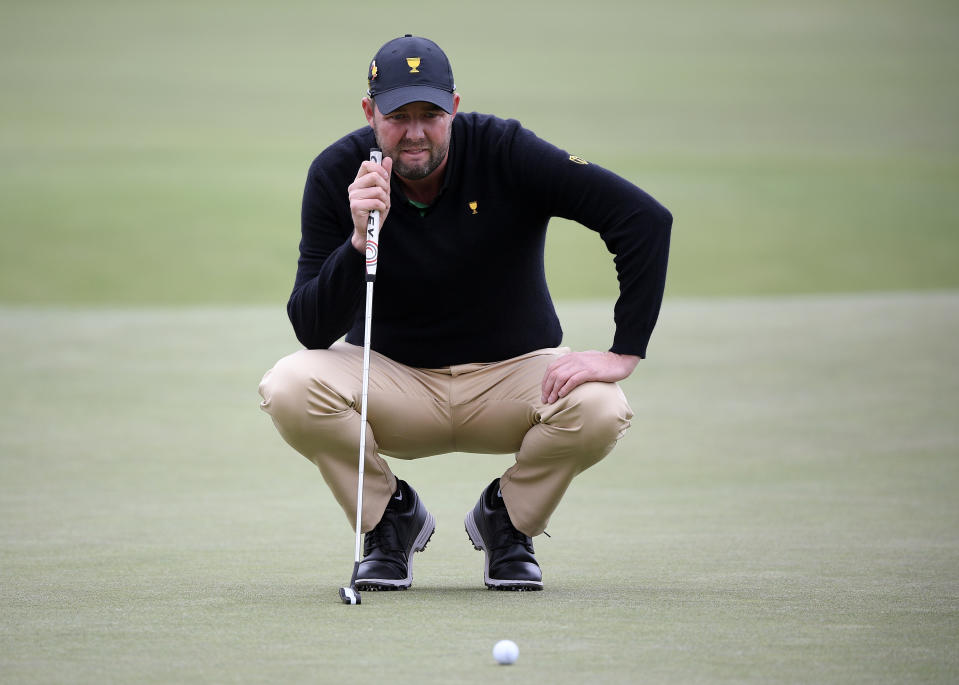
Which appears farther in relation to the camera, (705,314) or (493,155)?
(705,314)

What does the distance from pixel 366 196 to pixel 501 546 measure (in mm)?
918

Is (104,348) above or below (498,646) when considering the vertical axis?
above

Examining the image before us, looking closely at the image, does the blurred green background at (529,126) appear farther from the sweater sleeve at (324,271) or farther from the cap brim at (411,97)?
the cap brim at (411,97)

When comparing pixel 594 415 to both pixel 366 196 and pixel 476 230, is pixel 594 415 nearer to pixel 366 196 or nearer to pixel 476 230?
pixel 476 230

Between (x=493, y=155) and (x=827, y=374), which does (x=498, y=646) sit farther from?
(x=827, y=374)

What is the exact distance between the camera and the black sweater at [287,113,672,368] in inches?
124

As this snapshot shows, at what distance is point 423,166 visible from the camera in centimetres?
311

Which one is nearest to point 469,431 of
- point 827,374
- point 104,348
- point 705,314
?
point 827,374

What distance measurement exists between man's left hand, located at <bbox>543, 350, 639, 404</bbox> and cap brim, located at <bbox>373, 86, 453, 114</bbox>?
0.67 metres

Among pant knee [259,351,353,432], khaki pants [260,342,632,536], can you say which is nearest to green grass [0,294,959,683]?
khaki pants [260,342,632,536]

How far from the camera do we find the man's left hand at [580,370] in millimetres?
3156

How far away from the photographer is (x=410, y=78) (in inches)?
121

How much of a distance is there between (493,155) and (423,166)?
0.67 feet

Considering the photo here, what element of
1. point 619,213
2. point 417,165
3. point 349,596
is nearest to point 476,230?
point 417,165
